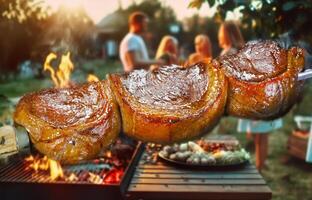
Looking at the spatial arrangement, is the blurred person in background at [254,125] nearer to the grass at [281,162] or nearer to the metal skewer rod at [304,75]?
the grass at [281,162]

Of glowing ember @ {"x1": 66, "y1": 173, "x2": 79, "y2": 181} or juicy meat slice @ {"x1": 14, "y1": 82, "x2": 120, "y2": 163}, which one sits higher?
juicy meat slice @ {"x1": 14, "y1": 82, "x2": 120, "y2": 163}

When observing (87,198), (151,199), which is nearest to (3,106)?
(87,198)

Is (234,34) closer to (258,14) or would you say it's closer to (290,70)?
(258,14)

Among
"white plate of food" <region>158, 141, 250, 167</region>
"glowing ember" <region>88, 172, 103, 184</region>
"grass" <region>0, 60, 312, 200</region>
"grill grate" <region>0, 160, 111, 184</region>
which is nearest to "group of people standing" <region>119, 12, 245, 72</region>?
"grass" <region>0, 60, 312, 200</region>

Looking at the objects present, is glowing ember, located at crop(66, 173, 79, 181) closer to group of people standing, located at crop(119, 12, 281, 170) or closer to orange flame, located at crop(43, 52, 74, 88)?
orange flame, located at crop(43, 52, 74, 88)

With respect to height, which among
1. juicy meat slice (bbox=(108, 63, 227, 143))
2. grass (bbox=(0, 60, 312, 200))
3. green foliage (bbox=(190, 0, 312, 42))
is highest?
green foliage (bbox=(190, 0, 312, 42))

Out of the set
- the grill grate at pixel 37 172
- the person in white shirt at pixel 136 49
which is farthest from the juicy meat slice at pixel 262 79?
the person in white shirt at pixel 136 49

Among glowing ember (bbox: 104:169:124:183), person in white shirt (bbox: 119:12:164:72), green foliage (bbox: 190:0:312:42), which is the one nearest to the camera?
green foliage (bbox: 190:0:312:42)
